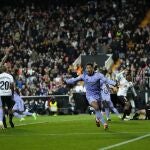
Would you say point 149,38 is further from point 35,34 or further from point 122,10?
point 35,34

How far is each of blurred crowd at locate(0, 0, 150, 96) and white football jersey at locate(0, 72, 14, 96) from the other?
15081mm

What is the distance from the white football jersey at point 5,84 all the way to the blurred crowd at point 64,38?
15081 mm

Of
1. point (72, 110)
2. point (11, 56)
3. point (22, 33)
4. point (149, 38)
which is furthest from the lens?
point (22, 33)

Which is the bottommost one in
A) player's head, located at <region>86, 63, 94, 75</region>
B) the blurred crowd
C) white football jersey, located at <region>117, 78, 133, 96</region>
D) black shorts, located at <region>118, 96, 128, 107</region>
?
black shorts, located at <region>118, 96, 128, 107</region>

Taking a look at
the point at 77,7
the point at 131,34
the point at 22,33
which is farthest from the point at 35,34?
the point at 131,34

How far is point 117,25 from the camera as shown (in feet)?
139

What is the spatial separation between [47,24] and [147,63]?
12.0m

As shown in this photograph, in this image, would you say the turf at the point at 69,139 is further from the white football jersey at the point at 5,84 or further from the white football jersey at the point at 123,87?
the white football jersey at the point at 123,87

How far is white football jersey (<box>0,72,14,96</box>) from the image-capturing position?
20781mm

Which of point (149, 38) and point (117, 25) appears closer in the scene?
point (149, 38)

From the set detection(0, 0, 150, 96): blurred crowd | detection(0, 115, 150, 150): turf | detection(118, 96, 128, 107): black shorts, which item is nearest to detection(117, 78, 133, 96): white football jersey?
detection(118, 96, 128, 107): black shorts

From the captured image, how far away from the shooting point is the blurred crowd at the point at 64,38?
1499 inches

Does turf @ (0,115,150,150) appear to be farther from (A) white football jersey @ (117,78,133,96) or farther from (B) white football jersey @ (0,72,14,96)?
(A) white football jersey @ (117,78,133,96)

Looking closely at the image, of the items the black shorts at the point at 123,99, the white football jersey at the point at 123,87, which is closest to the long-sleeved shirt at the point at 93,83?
the white football jersey at the point at 123,87
